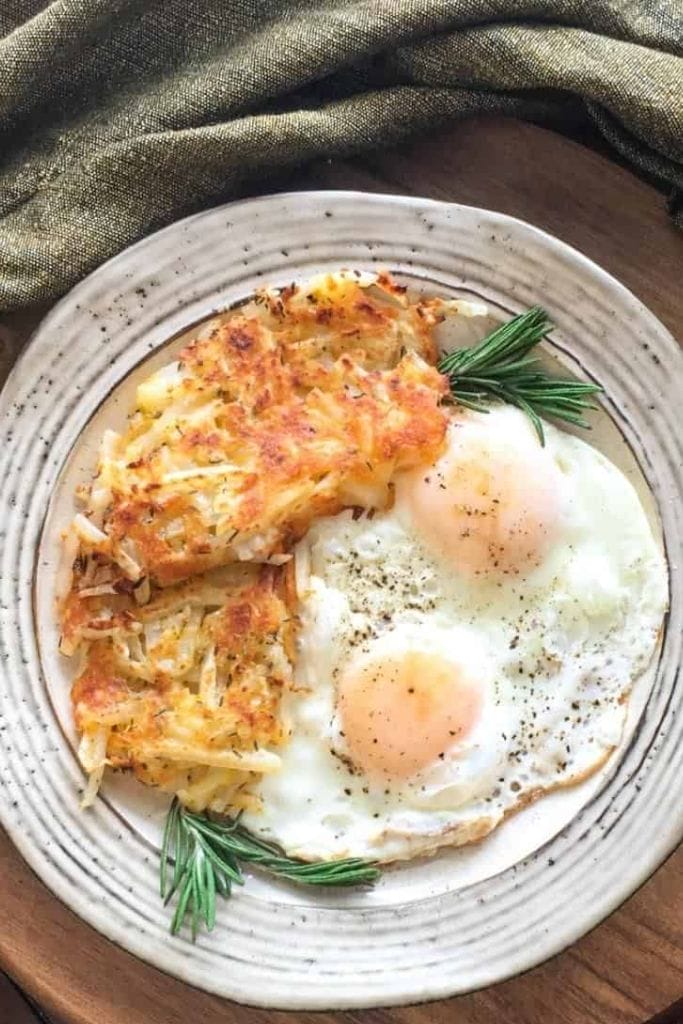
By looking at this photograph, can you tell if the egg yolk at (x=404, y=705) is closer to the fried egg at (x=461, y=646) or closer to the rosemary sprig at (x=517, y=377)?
the fried egg at (x=461, y=646)

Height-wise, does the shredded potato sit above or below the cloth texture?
below

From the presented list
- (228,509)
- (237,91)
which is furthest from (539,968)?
(237,91)

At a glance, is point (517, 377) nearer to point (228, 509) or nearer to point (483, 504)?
point (483, 504)

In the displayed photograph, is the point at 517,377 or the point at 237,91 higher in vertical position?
the point at 237,91

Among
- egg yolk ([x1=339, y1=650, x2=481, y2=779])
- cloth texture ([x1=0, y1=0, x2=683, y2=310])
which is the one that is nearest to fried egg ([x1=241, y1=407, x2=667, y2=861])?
egg yolk ([x1=339, y1=650, x2=481, y2=779])

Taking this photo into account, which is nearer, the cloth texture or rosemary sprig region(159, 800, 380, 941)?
rosemary sprig region(159, 800, 380, 941)

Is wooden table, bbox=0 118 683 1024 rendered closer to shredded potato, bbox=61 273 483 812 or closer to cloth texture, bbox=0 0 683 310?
cloth texture, bbox=0 0 683 310
